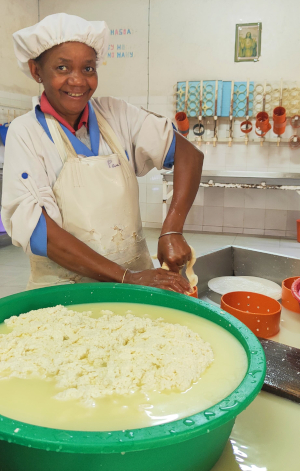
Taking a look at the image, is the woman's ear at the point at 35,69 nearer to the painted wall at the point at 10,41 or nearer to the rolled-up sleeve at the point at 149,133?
the rolled-up sleeve at the point at 149,133

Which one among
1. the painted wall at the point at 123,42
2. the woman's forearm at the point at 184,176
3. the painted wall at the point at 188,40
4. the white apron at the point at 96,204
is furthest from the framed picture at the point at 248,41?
the white apron at the point at 96,204

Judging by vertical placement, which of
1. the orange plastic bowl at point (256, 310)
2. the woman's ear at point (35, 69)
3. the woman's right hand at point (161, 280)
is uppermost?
the woman's ear at point (35, 69)

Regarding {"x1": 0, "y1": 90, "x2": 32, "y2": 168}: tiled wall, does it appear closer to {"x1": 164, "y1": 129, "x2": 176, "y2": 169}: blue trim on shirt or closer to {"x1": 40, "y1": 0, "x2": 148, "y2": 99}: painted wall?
{"x1": 40, "y1": 0, "x2": 148, "y2": 99}: painted wall

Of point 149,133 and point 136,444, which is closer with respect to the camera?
point 136,444

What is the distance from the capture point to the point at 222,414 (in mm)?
553

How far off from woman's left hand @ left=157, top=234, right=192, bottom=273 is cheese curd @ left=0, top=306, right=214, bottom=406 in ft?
0.84

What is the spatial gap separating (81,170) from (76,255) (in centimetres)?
30

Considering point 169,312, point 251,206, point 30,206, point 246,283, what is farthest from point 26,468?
point 251,206

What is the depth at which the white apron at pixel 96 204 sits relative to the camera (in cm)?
132

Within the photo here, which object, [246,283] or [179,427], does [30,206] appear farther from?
[246,283]

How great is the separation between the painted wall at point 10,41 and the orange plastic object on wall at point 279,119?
3.60 meters

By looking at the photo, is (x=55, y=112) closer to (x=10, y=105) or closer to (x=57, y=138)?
(x=57, y=138)

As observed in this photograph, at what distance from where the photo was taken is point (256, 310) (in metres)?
1.48

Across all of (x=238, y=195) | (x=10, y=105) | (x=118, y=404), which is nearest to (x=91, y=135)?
(x=118, y=404)
